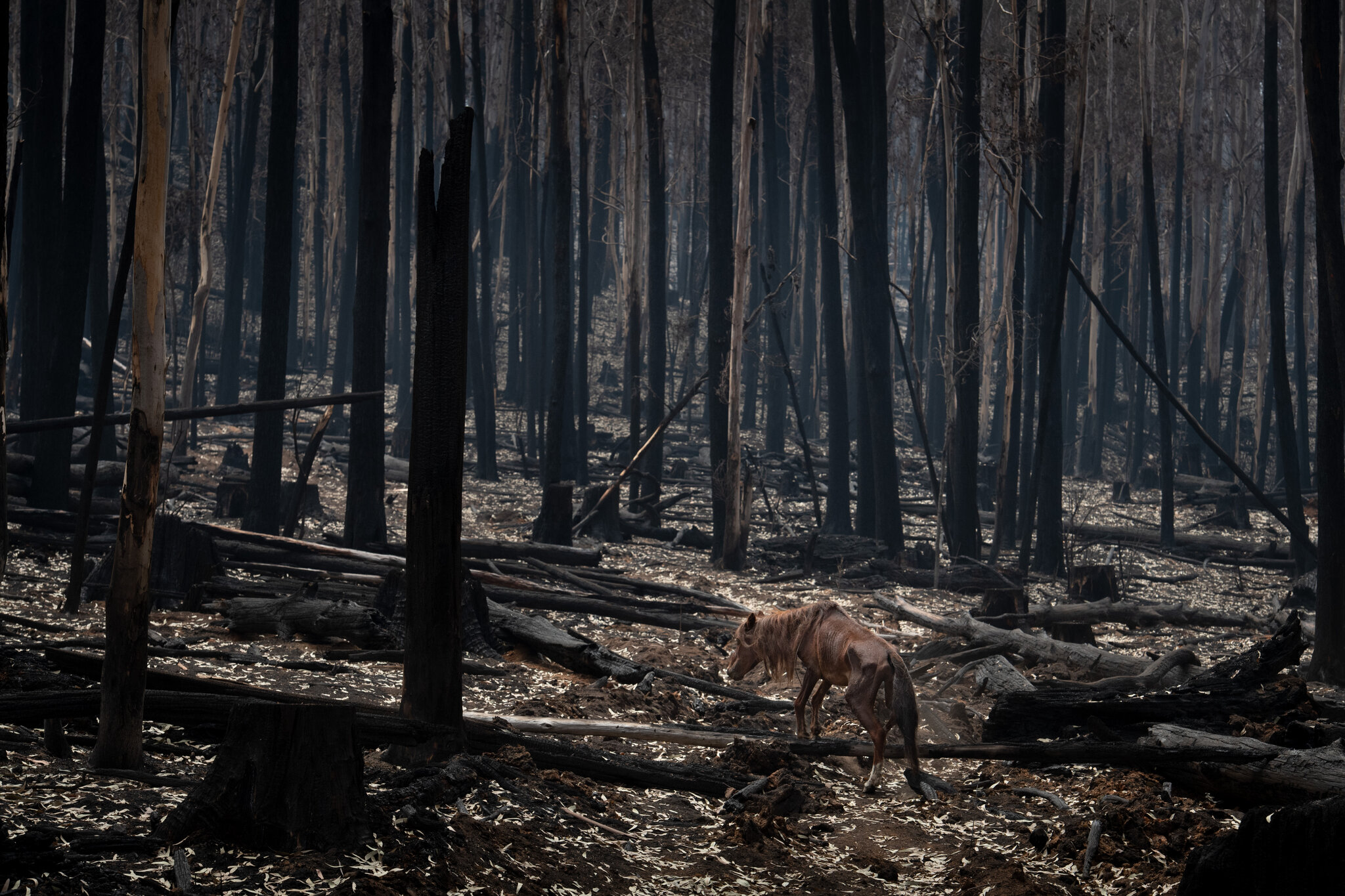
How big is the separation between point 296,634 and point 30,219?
25.8 ft

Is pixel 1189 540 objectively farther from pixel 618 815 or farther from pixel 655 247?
pixel 618 815

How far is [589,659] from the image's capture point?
7.94m

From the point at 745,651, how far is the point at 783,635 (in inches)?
15.3

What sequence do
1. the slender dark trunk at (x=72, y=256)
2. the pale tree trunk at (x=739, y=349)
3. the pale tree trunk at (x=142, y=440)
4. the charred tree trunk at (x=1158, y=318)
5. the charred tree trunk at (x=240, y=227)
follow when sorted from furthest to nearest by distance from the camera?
the charred tree trunk at (x=240, y=227) < the charred tree trunk at (x=1158, y=318) < the pale tree trunk at (x=739, y=349) < the slender dark trunk at (x=72, y=256) < the pale tree trunk at (x=142, y=440)

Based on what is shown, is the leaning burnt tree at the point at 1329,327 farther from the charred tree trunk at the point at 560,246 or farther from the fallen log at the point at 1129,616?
the charred tree trunk at the point at 560,246

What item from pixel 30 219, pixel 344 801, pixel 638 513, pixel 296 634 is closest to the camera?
pixel 344 801

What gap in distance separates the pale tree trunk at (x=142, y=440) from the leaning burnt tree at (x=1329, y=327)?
8.46 metres

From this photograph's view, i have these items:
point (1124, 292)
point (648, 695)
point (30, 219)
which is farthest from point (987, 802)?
point (1124, 292)

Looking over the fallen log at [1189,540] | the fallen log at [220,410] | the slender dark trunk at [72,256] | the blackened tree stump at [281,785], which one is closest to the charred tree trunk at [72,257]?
the slender dark trunk at [72,256]

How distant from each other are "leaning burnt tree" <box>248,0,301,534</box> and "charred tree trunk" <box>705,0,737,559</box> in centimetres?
641

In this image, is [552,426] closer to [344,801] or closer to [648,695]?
[648,695]

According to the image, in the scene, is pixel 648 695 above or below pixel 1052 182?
below

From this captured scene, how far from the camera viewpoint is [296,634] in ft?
26.5

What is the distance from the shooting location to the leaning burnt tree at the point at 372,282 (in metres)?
11.3
